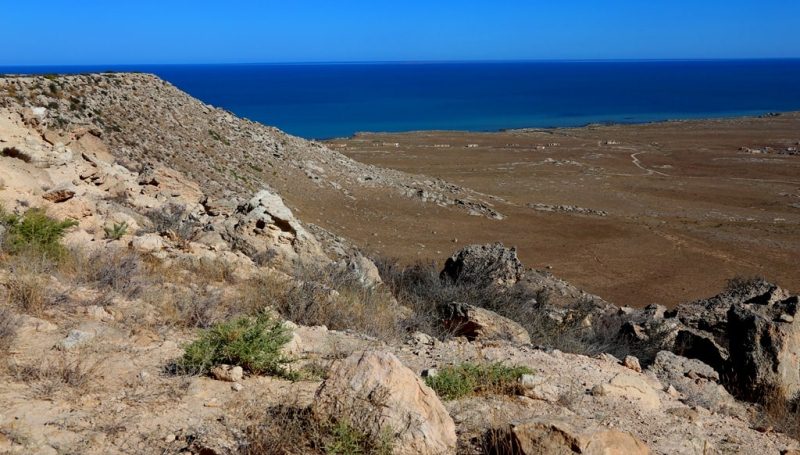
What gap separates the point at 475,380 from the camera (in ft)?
14.9

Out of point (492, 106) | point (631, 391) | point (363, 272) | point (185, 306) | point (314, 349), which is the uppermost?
point (185, 306)

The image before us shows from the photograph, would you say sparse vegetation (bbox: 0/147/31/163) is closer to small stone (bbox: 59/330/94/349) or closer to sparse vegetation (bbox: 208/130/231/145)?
small stone (bbox: 59/330/94/349)

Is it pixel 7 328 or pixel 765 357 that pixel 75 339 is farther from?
pixel 765 357

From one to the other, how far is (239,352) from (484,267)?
752cm

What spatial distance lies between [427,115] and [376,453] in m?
87.1

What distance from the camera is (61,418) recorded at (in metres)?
3.58

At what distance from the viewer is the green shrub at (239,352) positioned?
4363 mm

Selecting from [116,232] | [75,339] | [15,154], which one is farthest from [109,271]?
[15,154]

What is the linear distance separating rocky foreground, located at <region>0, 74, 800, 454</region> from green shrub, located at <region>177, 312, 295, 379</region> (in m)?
0.06

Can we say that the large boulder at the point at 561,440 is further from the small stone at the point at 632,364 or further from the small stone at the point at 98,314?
the small stone at the point at 98,314

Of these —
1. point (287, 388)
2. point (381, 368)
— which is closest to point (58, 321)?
point (287, 388)

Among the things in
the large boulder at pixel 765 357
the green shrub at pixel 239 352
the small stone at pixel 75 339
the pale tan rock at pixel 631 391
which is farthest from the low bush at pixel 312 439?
the large boulder at pixel 765 357

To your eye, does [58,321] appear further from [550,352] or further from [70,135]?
[70,135]

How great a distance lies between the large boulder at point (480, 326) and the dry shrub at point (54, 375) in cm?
357
